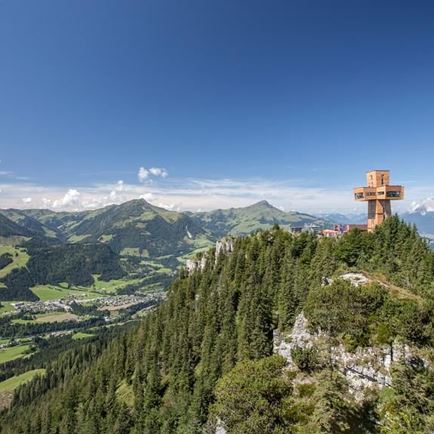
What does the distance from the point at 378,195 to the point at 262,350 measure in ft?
234

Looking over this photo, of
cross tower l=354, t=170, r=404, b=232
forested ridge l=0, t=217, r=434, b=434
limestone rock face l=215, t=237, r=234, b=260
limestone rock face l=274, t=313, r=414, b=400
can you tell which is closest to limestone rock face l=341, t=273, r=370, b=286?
forested ridge l=0, t=217, r=434, b=434

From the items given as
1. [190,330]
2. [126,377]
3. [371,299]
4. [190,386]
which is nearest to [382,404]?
[371,299]

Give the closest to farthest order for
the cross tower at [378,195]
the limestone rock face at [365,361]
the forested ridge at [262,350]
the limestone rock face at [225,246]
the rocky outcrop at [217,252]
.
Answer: the forested ridge at [262,350] → the limestone rock face at [365,361] → the cross tower at [378,195] → the limestone rock face at [225,246] → the rocky outcrop at [217,252]

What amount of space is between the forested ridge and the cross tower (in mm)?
12085

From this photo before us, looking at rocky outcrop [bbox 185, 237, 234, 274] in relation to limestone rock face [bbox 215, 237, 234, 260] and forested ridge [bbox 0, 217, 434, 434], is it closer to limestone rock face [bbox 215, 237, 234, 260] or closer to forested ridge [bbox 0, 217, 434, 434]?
limestone rock face [bbox 215, 237, 234, 260]

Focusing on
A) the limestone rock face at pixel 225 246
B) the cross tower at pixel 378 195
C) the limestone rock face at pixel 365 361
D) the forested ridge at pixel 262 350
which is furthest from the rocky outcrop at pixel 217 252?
the limestone rock face at pixel 365 361

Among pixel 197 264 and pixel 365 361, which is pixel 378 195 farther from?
pixel 197 264

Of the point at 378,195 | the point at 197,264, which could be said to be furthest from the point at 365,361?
the point at 197,264

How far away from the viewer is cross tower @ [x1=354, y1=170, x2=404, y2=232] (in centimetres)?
12412

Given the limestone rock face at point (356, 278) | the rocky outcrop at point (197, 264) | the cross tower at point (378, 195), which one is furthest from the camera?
the rocky outcrop at point (197, 264)

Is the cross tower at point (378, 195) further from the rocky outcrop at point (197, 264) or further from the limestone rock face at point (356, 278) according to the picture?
the rocky outcrop at point (197, 264)

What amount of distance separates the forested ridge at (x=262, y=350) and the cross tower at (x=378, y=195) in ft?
39.7

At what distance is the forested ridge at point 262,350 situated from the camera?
50.6 meters

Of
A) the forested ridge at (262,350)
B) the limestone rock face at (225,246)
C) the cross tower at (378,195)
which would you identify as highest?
the cross tower at (378,195)
